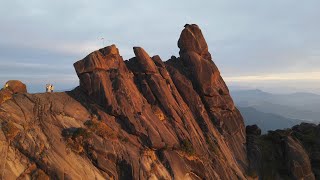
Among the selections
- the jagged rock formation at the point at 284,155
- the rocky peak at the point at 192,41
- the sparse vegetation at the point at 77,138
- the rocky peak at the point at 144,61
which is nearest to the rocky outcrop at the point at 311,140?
the jagged rock formation at the point at 284,155

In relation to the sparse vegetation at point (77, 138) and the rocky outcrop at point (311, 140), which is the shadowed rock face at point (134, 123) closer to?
the sparse vegetation at point (77, 138)

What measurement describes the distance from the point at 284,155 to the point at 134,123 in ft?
105

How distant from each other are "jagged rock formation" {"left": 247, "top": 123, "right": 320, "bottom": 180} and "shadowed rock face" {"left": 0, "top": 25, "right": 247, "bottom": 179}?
2.95 m

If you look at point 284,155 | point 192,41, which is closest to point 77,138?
point 192,41

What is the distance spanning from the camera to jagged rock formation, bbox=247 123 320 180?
65.1m

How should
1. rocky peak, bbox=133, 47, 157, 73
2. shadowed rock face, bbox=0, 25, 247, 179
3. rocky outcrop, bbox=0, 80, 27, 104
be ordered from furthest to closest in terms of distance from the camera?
1. rocky peak, bbox=133, 47, 157, 73
2. rocky outcrop, bbox=0, 80, 27, 104
3. shadowed rock face, bbox=0, 25, 247, 179

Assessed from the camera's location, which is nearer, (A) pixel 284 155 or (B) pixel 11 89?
(B) pixel 11 89

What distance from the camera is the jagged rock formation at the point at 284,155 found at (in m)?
65.1

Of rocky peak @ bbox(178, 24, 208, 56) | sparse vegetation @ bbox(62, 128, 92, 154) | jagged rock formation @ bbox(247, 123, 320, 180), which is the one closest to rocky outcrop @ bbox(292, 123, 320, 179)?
jagged rock formation @ bbox(247, 123, 320, 180)

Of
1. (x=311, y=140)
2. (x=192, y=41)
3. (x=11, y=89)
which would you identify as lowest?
(x=311, y=140)

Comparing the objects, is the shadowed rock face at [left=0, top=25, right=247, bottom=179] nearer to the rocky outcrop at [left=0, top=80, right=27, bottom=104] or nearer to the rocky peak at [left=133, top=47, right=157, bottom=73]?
the rocky peak at [left=133, top=47, right=157, bottom=73]

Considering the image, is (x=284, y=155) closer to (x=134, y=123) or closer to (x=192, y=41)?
(x=192, y=41)

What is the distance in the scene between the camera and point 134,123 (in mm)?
53906

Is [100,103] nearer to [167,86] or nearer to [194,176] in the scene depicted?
[167,86]
